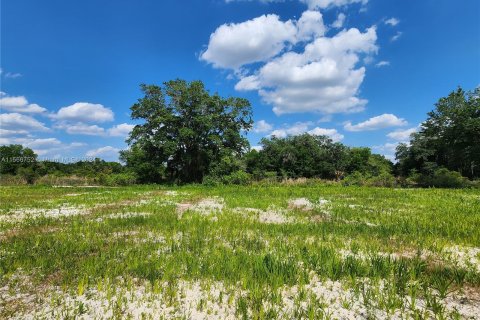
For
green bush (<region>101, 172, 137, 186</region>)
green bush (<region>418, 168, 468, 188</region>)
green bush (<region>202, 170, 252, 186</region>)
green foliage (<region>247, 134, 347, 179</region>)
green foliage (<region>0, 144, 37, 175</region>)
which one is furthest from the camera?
green foliage (<region>0, 144, 37, 175</region>)

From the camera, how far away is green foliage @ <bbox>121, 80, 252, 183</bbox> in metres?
41.0

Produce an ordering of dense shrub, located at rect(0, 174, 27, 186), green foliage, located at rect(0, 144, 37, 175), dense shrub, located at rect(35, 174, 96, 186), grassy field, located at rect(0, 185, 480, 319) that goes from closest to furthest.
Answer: grassy field, located at rect(0, 185, 480, 319), dense shrub, located at rect(0, 174, 27, 186), dense shrub, located at rect(35, 174, 96, 186), green foliage, located at rect(0, 144, 37, 175)

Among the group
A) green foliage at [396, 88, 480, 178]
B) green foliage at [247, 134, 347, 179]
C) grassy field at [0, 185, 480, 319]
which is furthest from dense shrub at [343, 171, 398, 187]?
grassy field at [0, 185, 480, 319]

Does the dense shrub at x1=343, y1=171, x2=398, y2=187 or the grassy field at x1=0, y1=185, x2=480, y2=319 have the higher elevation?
the dense shrub at x1=343, y1=171, x2=398, y2=187

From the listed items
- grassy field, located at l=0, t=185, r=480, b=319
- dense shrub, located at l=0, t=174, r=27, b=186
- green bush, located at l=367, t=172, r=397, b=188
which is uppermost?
dense shrub, located at l=0, t=174, r=27, b=186

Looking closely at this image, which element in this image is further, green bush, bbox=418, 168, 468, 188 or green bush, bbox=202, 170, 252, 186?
green bush, bbox=202, 170, 252, 186

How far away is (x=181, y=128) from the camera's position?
39.9 metres

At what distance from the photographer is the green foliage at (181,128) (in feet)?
135

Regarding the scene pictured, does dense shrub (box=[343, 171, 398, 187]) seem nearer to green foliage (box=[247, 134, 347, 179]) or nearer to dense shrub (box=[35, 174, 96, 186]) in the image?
green foliage (box=[247, 134, 347, 179])

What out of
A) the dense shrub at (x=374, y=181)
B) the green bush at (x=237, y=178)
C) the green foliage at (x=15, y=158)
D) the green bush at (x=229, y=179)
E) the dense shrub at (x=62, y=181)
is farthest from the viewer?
the green foliage at (x=15, y=158)

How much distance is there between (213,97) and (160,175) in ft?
49.3

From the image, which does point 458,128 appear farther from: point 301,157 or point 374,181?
point 301,157

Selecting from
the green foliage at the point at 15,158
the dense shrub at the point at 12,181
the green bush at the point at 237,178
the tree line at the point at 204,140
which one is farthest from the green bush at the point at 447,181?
the green foliage at the point at 15,158

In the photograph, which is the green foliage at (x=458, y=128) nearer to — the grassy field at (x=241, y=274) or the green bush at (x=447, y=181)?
the green bush at (x=447, y=181)
